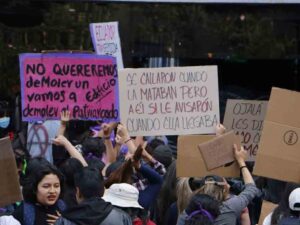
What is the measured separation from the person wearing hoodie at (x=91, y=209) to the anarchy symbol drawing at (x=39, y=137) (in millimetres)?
4533

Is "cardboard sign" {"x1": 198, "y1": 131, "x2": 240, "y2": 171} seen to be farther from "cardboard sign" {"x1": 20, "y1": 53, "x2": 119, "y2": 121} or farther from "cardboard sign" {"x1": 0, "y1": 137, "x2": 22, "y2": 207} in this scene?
"cardboard sign" {"x1": 20, "y1": 53, "x2": 119, "y2": 121}

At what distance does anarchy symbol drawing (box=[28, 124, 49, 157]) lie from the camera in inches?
397

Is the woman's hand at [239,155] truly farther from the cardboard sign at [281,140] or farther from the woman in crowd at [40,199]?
the woman in crowd at [40,199]

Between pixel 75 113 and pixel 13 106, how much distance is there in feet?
16.2

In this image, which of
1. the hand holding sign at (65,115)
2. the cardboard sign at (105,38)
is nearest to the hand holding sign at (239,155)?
the hand holding sign at (65,115)

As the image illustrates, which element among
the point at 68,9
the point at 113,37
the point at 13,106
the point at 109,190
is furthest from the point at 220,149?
the point at 68,9

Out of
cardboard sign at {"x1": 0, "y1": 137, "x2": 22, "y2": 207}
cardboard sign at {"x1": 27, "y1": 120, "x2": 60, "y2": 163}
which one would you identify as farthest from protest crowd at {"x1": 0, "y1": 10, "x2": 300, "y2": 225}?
cardboard sign at {"x1": 27, "y1": 120, "x2": 60, "y2": 163}

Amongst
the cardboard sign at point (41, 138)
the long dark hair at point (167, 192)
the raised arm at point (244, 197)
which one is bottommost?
the cardboard sign at point (41, 138)

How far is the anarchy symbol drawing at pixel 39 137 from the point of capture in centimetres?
1009

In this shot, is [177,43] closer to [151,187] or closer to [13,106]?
[13,106]

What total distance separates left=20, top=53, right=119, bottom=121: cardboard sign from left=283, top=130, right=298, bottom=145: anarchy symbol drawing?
2166 millimetres

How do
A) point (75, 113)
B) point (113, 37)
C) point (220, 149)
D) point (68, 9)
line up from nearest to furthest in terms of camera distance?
point (220, 149) < point (75, 113) < point (113, 37) < point (68, 9)

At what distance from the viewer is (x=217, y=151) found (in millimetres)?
6562

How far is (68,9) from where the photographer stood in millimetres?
15109
